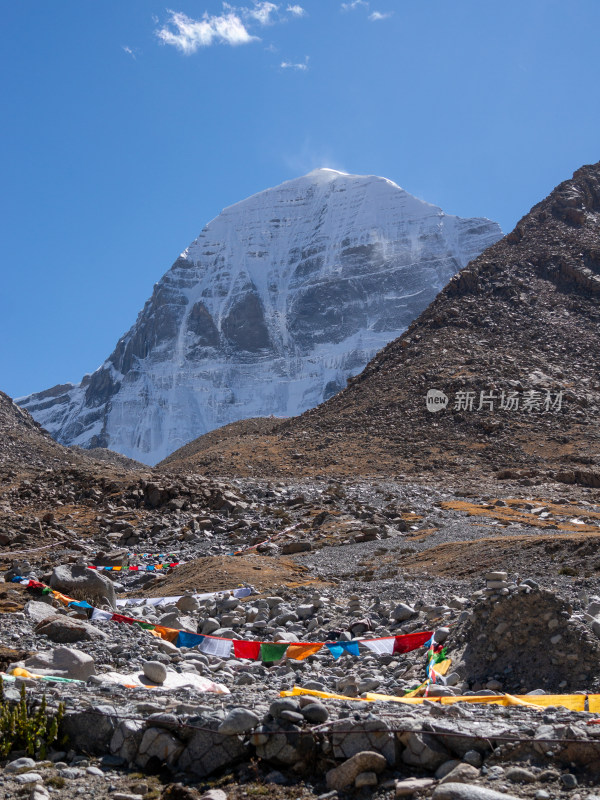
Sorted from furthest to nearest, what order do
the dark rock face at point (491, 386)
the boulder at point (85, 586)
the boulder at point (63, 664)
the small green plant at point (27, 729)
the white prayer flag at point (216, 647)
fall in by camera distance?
the dark rock face at point (491, 386)
the boulder at point (85, 586)
the white prayer flag at point (216, 647)
the boulder at point (63, 664)
the small green plant at point (27, 729)

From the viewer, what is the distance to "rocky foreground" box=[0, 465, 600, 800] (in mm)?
4770

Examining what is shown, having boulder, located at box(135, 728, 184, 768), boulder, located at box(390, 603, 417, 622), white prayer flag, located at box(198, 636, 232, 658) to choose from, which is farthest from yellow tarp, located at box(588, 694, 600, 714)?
white prayer flag, located at box(198, 636, 232, 658)

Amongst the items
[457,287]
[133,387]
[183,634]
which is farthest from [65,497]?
[133,387]

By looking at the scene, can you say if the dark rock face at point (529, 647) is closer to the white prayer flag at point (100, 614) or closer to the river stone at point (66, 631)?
the river stone at point (66, 631)

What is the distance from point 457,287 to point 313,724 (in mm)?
50538

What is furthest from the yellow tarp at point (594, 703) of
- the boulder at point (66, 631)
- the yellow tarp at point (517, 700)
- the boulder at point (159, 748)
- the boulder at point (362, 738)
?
the boulder at point (66, 631)

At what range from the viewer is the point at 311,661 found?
9.29 meters

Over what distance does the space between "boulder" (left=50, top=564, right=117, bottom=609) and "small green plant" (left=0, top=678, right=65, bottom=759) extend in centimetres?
652

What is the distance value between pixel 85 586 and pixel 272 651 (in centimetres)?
410

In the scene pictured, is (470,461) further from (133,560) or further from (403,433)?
(133,560)

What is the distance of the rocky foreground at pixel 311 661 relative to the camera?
4.77 metres

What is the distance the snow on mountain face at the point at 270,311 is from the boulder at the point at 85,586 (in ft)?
381

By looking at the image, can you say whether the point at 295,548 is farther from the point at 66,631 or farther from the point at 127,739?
the point at 127,739

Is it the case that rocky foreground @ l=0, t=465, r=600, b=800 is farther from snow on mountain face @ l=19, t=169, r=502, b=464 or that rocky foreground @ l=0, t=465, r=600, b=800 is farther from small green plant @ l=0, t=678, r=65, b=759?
snow on mountain face @ l=19, t=169, r=502, b=464
